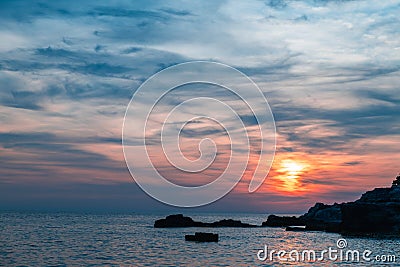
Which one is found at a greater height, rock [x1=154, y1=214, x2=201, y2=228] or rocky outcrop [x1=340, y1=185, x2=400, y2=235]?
rocky outcrop [x1=340, y1=185, x2=400, y2=235]

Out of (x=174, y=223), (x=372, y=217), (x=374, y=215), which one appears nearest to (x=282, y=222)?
(x=174, y=223)

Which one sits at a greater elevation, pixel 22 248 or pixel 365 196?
pixel 365 196

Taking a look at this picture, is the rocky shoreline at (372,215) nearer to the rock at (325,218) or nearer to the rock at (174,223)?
the rock at (325,218)

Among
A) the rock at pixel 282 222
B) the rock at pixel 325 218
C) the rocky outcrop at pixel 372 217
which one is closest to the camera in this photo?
the rocky outcrop at pixel 372 217

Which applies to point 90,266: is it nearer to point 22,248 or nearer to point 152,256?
point 152,256

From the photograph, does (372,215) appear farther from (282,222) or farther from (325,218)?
(282,222)

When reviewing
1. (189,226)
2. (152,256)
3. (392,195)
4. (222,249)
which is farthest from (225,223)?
(152,256)

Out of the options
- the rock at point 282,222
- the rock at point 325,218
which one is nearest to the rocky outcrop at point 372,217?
the rock at point 325,218

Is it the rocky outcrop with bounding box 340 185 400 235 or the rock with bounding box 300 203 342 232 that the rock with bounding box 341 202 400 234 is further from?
the rock with bounding box 300 203 342 232

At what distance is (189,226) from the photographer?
166 m

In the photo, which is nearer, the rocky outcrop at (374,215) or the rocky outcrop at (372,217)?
the rocky outcrop at (372,217)

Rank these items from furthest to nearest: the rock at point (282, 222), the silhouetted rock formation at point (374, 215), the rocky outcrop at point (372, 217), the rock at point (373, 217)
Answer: the rock at point (282, 222), the silhouetted rock formation at point (374, 215), the rocky outcrop at point (372, 217), the rock at point (373, 217)

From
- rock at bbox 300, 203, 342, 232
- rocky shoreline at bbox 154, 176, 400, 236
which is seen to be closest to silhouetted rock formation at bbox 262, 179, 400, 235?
rocky shoreline at bbox 154, 176, 400, 236

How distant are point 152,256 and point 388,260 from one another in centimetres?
3218
